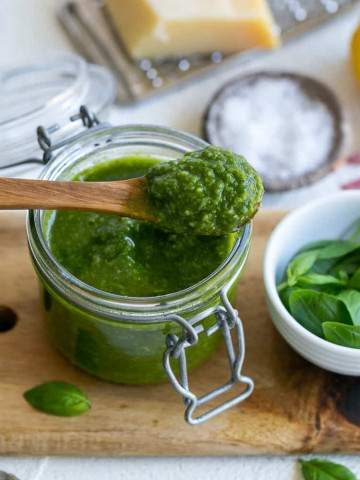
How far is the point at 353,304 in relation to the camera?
1.52 m

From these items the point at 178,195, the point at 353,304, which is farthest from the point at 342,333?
the point at 178,195

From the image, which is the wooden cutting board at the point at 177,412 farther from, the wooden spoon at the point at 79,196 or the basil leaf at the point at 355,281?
the wooden spoon at the point at 79,196

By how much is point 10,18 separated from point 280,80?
2.49 feet

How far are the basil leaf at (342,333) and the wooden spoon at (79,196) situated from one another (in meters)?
0.36

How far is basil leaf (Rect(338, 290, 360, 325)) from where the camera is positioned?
59.4 inches

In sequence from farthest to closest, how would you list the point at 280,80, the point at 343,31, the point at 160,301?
the point at 343,31, the point at 280,80, the point at 160,301

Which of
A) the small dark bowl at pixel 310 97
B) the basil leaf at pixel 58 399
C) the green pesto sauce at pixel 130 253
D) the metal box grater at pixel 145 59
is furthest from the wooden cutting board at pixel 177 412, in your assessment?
the metal box grater at pixel 145 59

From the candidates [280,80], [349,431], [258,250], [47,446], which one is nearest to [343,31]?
[280,80]

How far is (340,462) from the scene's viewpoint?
1573mm

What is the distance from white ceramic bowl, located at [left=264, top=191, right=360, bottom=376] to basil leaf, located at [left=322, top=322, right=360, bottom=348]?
0.02 meters

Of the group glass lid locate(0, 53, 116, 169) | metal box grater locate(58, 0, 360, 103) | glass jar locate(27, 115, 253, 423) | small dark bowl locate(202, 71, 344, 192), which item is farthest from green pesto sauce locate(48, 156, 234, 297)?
metal box grater locate(58, 0, 360, 103)

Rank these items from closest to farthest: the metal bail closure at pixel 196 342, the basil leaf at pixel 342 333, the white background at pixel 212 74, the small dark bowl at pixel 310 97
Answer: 1. the metal bail closure at pixel 196 342
2. the basil leaf at pixel 342 333
3. the small dark bowl at pixel 310 97
4. the white background at pixel 212 74

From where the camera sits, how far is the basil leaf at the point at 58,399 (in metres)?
1.55

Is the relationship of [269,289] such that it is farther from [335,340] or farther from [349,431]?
[349,431]
